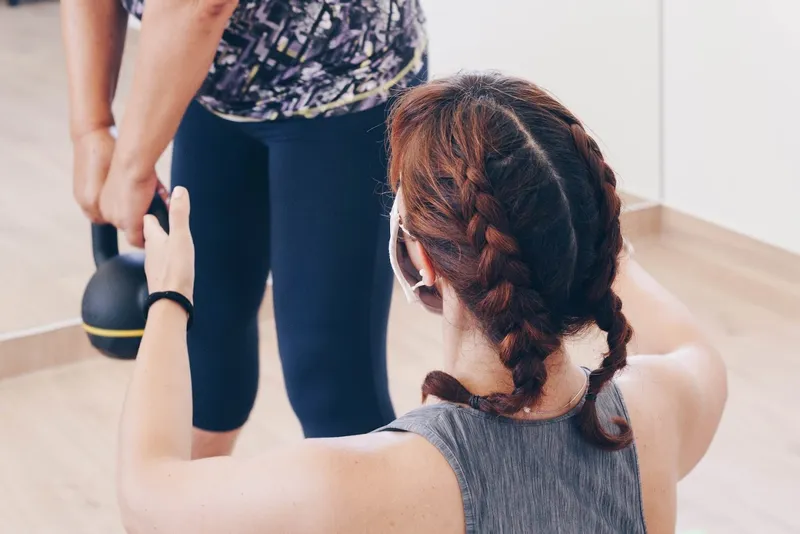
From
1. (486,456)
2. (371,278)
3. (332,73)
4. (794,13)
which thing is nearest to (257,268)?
(371,278)

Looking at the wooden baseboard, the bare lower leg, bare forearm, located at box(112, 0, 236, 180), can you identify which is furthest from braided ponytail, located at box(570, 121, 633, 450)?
the wooden baseboard

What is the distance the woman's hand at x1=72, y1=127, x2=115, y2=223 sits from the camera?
4.81 ft

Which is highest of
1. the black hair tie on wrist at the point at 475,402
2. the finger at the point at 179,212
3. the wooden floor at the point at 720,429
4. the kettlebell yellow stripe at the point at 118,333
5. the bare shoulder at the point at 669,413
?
the finger at the point at 179,212

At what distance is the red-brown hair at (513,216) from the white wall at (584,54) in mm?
2012

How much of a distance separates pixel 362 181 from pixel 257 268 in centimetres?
27

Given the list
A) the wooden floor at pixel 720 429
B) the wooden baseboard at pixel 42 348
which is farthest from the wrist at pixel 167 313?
the wooden baseboard at pixel 42 348

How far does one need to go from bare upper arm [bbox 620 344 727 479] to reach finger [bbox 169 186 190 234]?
0.46 meters

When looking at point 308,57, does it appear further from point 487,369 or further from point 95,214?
point 487,369

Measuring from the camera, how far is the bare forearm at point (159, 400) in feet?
3.25

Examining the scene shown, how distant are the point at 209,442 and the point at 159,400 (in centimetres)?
73

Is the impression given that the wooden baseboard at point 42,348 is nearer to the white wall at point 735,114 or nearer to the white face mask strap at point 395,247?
the white wall at point 735,114

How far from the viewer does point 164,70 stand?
131 cm

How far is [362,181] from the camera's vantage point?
4.60 feet

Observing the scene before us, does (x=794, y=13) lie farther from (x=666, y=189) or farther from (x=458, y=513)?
(x=458, y=513)
